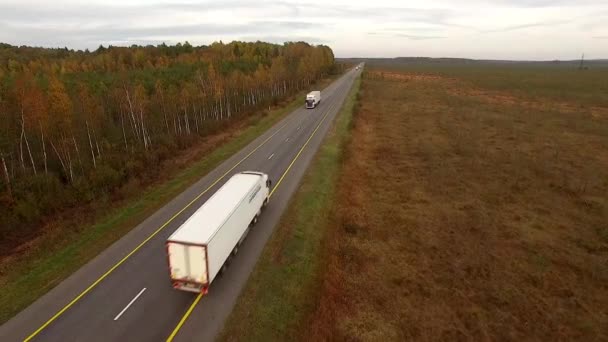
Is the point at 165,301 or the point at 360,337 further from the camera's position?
the point at 165,301

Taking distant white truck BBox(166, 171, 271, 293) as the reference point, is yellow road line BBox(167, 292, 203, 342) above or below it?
below

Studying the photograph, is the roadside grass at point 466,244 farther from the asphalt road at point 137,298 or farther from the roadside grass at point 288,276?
the asphalt road at point 137,298

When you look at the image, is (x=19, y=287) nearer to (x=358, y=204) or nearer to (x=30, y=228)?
(x=30, y=228)

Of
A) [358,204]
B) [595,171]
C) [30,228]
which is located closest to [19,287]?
[30,228]

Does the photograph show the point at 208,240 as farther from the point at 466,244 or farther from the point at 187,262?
the point at 466,244

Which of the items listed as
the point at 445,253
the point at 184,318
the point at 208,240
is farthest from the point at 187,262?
the point at 445,253

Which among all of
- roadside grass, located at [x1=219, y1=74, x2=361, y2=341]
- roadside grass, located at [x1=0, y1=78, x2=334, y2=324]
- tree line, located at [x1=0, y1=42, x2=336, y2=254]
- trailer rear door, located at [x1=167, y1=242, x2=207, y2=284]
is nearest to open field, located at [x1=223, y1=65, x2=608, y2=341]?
roadside grass, located at [x1=219, y1=74, x2=361, y2=341]

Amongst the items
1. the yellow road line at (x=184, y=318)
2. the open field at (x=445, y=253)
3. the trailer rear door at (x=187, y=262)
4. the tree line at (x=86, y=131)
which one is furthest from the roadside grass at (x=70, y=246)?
the open field at (x=445, y=253)

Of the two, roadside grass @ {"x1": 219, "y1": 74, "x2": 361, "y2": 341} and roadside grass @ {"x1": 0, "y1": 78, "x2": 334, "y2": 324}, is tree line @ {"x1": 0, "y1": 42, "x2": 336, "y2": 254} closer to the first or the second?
roadside grass @ {"x1": 0, "y1": 78, "x2": 334, "y2": 324}
